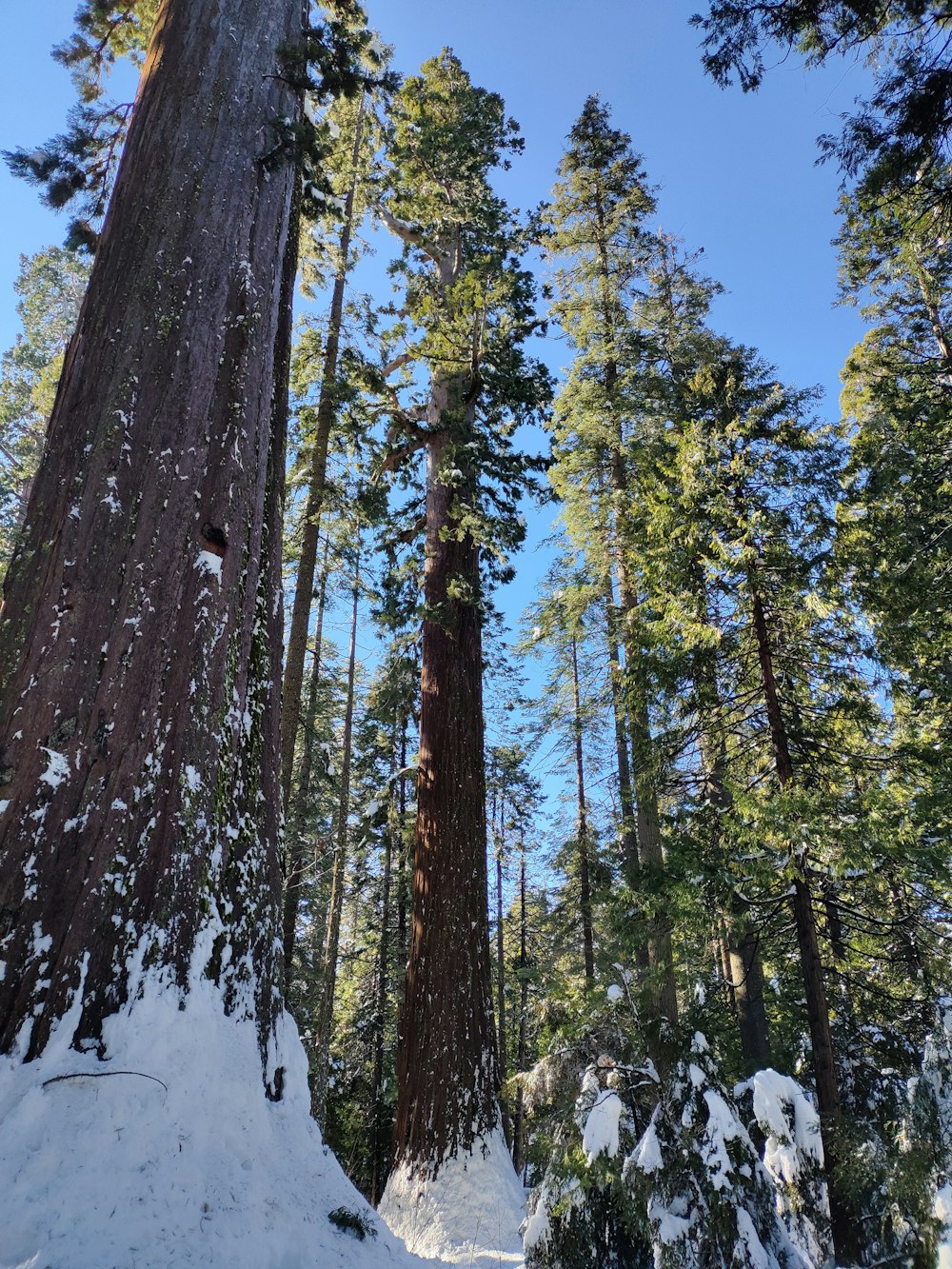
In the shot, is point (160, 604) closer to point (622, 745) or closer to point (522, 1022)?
point (622, 745)

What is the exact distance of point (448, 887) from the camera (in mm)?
6453

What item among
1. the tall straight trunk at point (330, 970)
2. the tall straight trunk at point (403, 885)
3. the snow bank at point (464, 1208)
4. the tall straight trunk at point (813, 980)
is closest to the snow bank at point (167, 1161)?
the snow bank at point (464, 1208)

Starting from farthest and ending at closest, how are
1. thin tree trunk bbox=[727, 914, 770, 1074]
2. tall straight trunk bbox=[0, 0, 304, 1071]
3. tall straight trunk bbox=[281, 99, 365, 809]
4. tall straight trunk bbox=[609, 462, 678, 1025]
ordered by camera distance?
thin tree trunk bbox=[727, 914, 770, 1074] < tall straight trunk bbox=[281, 99, 365, 809] < tall straight trunk bbox=[609, 462, 678, 1025] < tall straight trunk bbox=[0, 0, 304, 1071]

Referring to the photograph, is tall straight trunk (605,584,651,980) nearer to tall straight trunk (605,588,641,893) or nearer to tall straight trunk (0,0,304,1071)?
tall straight trunk (605,588,641,893)

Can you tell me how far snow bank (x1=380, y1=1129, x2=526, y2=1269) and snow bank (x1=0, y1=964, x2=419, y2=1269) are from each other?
338cm

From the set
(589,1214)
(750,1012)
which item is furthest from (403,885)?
(589,1214)

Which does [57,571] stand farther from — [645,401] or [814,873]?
[645,401]

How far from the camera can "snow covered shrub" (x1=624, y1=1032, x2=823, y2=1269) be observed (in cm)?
300

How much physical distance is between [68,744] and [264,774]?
83 cm

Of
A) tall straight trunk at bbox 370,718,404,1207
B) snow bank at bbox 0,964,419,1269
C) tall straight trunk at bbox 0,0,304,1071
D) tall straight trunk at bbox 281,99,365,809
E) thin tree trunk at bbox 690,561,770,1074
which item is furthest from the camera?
tall straight trunk at bbox 370,718,404,1207

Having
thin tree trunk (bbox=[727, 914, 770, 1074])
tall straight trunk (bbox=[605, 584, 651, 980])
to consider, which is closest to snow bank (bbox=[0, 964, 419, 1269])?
tall straight trunk (bbox=[605, 584, 651, 980])

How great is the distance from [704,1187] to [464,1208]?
2.83 metres

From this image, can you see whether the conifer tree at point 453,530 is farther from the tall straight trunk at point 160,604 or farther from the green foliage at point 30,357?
the green foliage at point 30,357

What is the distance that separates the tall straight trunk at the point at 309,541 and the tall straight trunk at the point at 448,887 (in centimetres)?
145
